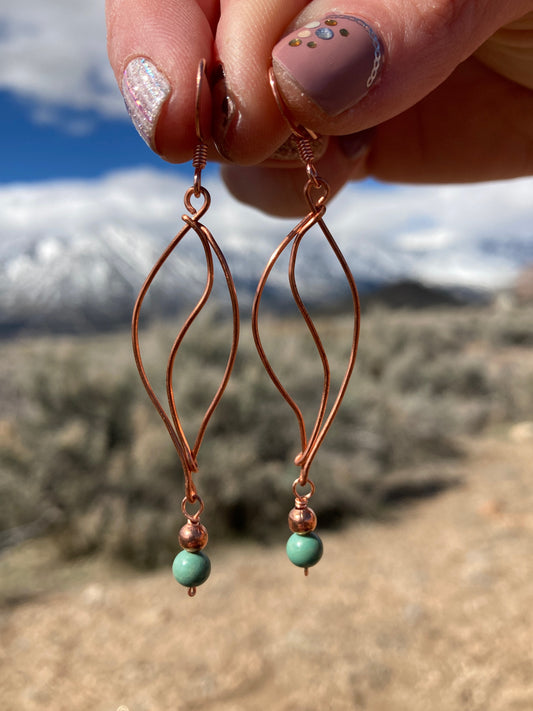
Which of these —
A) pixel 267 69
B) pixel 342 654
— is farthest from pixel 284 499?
pixel 267 69

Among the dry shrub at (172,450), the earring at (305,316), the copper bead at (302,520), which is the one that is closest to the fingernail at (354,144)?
the earring at (305,316)

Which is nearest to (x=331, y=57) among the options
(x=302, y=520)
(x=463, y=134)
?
(x=302, y=520)

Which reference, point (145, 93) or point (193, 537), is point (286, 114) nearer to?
point (145, 93)

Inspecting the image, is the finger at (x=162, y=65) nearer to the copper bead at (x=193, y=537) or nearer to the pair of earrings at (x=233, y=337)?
the pair of earrings at (x=233, y=337)

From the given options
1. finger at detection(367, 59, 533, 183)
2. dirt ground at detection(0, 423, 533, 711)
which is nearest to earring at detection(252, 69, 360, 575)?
finger at detection(367, 59, 533, 183)

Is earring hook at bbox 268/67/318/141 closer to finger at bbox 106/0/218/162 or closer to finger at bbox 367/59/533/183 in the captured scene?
finger at bbox 106/0/218/162

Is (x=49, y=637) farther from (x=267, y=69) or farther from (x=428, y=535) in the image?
(x=267, y=69)
